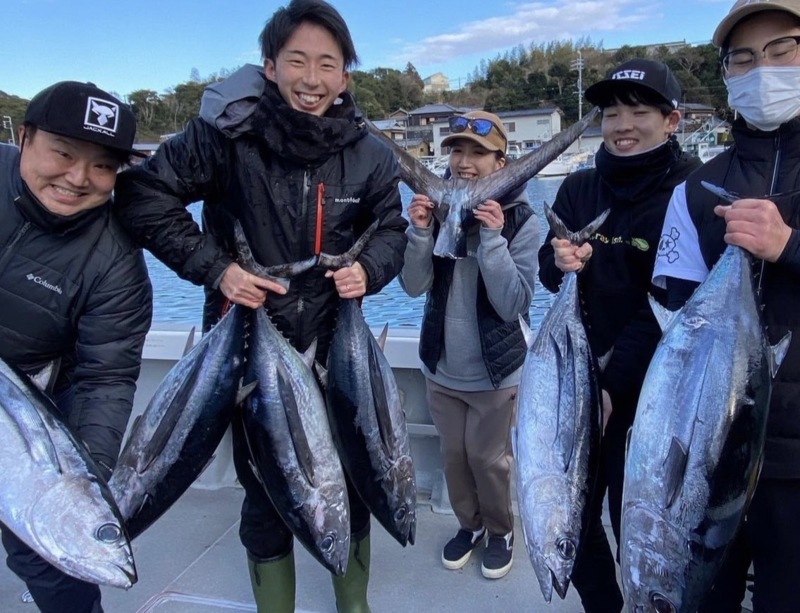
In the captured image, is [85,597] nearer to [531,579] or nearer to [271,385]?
[271,385]

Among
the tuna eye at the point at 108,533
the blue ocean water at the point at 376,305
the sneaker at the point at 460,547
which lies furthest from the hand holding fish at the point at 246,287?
the blue ocean water at the point at 376,305

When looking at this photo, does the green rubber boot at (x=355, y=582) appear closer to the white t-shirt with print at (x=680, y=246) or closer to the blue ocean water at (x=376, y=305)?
the white t-shirt with print at (x=680, y=246)

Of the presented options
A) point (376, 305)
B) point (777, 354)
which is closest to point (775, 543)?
point (777, 354)

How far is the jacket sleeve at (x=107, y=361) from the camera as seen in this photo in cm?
189

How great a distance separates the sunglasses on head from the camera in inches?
105

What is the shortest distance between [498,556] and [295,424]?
142 cm

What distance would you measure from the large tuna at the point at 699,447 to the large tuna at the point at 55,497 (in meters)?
1.35

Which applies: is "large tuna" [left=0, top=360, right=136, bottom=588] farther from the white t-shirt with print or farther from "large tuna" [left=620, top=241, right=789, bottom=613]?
the white t-shirt with print

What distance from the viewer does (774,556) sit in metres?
1.70

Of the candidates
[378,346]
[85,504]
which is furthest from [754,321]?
[85,504]

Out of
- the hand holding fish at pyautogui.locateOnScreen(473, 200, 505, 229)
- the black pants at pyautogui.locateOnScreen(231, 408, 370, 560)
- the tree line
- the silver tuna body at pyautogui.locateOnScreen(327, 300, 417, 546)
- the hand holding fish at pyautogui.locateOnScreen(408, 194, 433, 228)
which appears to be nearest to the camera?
the silver tuna body at pyautogui.locateOnScreen(327, 300, 417, 546)

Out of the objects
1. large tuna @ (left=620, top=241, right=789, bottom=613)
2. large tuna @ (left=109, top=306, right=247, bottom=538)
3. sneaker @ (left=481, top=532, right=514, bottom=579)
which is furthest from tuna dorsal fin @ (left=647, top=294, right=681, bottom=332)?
sneaker @ (left=481, top=532, right=514, bottom=579)

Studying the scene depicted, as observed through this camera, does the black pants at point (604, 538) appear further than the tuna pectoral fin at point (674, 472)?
Yes

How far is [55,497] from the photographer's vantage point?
1515 millimetres
